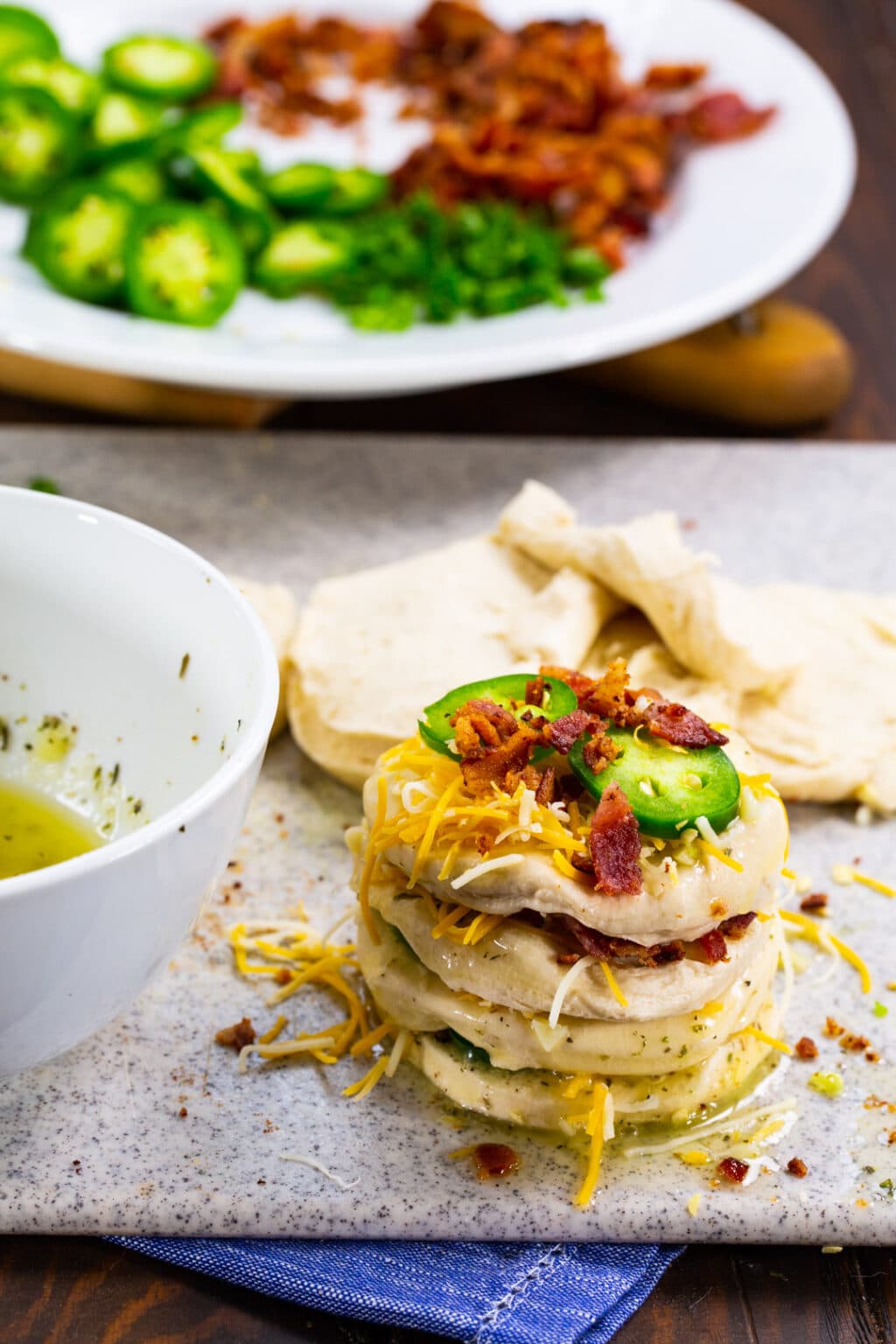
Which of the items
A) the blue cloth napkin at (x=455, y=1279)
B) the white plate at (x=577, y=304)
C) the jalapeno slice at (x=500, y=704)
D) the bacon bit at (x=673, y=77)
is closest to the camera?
the blue cloth napkin at (x=455, y=1279)

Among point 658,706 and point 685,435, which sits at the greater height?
point 658,706

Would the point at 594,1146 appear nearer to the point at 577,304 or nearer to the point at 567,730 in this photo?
the point at 567,730

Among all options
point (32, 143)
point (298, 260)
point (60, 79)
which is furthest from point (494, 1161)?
point (60, 79)

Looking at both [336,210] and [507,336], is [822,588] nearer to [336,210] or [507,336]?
[507,336]

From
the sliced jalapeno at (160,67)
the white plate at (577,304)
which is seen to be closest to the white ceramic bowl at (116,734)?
the white plate at (577,304)

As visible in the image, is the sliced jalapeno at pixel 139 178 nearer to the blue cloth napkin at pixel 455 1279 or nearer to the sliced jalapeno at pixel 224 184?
the sliced jalapeno at pixel 224 184

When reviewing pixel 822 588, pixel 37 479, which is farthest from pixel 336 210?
pixel 822 588
